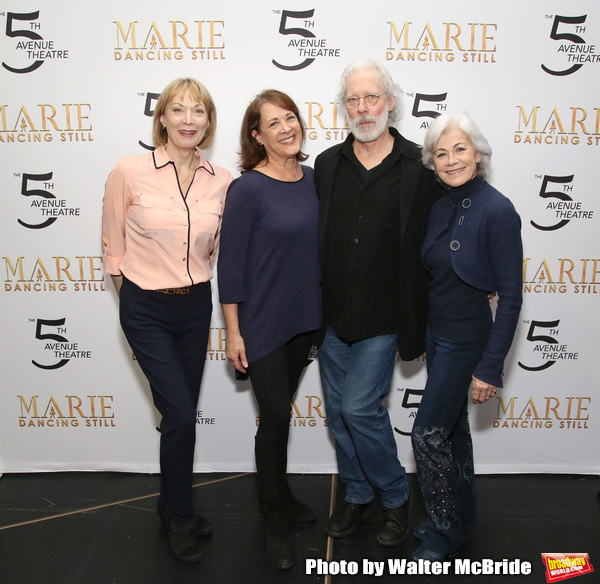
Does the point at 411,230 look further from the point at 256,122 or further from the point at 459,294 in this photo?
the point at 256,122

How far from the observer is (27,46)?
2.64 metres

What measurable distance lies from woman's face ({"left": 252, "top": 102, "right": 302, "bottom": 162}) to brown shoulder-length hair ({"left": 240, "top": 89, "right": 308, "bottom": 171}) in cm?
2

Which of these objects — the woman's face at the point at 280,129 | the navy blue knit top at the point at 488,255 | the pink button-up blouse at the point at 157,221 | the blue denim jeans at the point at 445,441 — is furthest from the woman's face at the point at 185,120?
the blue denim jeans at the point at 445,441

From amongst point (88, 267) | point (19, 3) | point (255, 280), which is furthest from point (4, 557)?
point (19, 3)

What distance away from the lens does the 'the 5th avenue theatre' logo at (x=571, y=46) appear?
2619 millimetres

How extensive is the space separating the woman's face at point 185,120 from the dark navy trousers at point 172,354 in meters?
0.58

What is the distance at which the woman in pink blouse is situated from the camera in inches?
85.5

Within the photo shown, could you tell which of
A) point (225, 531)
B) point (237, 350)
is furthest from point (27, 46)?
point (225, 531)

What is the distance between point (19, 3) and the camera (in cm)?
262

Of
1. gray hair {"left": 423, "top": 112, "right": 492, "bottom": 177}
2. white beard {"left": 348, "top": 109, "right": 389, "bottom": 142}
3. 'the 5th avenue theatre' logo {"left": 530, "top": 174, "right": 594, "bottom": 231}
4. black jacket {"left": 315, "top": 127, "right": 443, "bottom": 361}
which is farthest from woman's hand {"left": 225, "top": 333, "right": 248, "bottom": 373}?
'the 5th avenue theatre' logo {"left": 530, "top": 174, "right": 594, "bottom": 231}

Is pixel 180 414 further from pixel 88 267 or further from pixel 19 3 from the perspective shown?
pixel 19 3

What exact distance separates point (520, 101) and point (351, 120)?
1023 millimetres

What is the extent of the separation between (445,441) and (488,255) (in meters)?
0.73

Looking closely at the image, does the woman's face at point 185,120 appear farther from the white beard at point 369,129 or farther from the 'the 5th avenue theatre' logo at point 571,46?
the 'the 5th avenue theatre' logo at point 571,46
